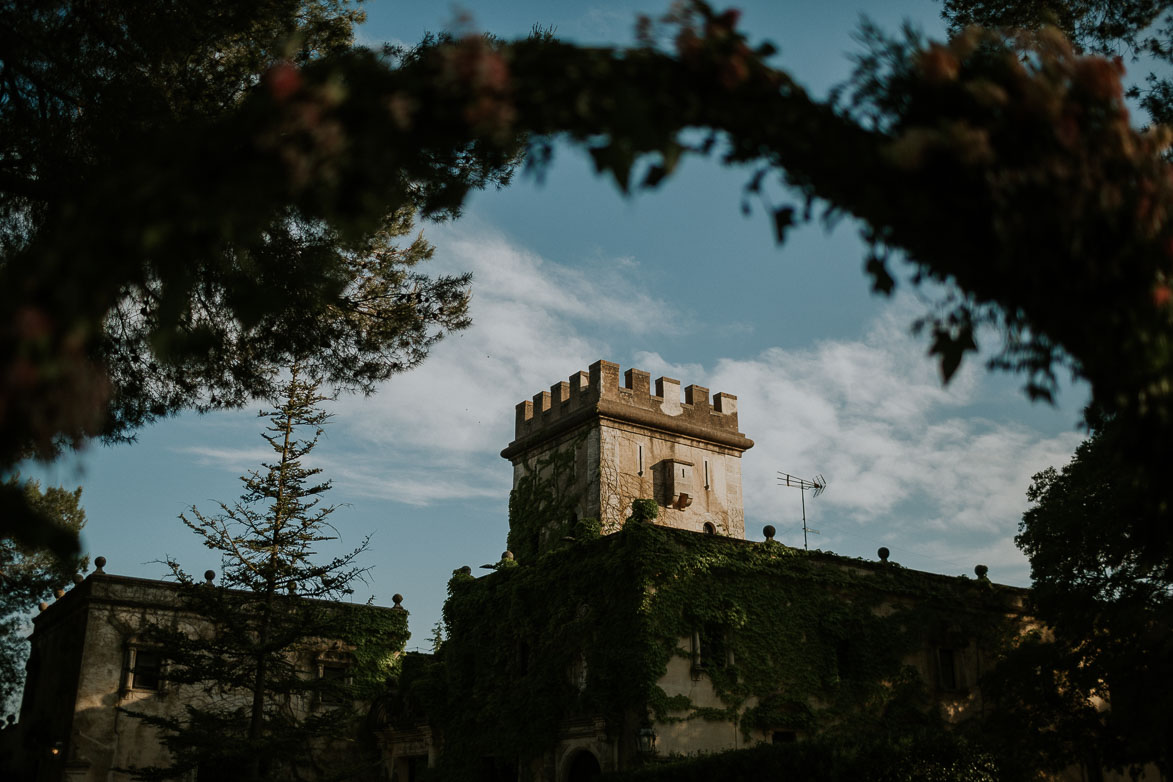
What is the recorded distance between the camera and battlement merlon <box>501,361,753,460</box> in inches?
1227

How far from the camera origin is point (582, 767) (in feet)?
71.7

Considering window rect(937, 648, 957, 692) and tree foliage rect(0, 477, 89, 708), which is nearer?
window rect(937, 648, 957, 692)

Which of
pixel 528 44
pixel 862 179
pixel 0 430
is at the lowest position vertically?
pixel 0 430

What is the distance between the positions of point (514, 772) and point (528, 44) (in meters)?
22.1

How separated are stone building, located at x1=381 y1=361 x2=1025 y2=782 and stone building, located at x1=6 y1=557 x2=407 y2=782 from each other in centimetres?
455

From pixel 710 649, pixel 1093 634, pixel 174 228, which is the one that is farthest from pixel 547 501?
pixel 174 228

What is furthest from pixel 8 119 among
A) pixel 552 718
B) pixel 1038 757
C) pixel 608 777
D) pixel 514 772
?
pixel 1038 757

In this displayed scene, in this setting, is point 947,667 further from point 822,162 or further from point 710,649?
point 822,162

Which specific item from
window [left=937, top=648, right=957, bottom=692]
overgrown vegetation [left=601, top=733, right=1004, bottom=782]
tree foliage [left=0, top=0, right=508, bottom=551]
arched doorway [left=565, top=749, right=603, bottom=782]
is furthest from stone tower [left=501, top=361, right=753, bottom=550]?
tree foliage [left=0, top=0, right=508, bottom=551]

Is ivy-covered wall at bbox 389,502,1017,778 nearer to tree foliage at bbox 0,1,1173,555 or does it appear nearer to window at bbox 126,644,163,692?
window at bbox 126,644,163,692

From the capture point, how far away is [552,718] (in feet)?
71.9

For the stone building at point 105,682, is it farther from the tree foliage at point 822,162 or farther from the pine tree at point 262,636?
the tree foliage at point 822,162

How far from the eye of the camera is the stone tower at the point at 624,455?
1200 inches

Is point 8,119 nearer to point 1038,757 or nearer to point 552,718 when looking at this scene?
point 552,718
